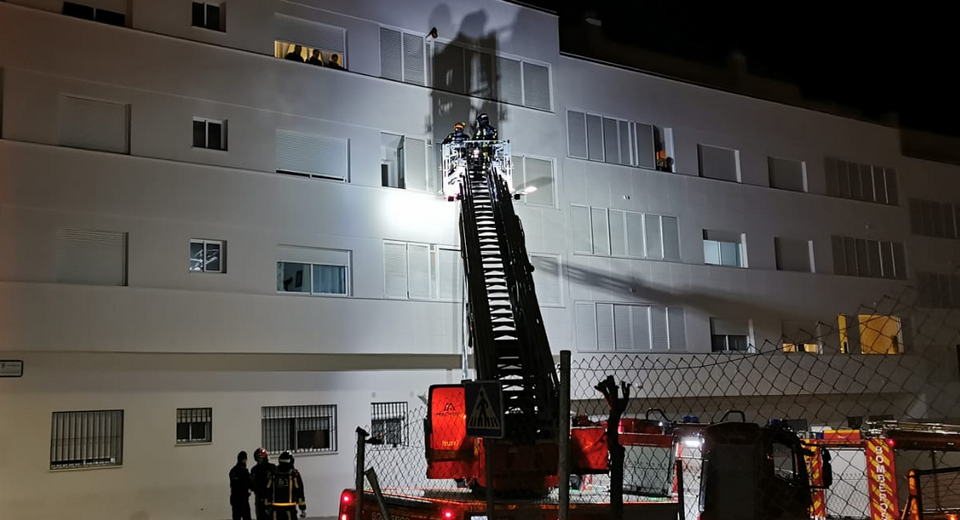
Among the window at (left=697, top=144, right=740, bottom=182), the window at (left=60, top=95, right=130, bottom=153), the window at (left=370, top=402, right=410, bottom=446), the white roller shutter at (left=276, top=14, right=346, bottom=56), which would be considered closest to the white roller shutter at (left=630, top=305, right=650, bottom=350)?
the window at (left=697, top=144, right=740, bottom=182)

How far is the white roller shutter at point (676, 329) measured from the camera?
28438 mm

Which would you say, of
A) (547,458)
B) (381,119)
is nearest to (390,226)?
(381,119)

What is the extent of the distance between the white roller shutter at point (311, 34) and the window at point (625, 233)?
8.78m

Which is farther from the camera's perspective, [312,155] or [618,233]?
[618,233]

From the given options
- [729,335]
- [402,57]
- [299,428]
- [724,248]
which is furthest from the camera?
[724,248]

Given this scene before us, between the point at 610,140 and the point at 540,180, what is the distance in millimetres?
3592

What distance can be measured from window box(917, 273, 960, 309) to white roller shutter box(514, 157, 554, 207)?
18.8 m

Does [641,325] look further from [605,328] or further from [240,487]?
[240,487]

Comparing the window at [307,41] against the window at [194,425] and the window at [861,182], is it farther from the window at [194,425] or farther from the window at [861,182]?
the window at [861,182]

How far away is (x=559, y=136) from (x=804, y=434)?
14077 millimetres

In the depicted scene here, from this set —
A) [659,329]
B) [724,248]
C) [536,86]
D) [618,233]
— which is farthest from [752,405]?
[536,86]

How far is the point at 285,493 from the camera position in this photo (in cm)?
1327

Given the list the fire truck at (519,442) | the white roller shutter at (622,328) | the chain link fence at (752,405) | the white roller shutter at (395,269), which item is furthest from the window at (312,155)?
the white roller shutter at (622,328)

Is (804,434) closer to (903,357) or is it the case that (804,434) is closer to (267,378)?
(267,378)
